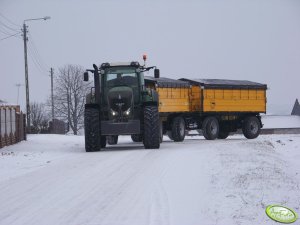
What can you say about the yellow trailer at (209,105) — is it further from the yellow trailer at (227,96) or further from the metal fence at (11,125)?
the metal fence at (11,125)

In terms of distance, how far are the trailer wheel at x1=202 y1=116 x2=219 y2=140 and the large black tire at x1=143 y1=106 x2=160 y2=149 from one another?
993 cm

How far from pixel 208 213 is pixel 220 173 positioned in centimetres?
374

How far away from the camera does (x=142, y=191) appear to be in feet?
30.6

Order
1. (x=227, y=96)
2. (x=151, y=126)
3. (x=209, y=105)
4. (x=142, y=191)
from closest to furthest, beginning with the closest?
(x=142, y=191), (x=151, y=126), (x=209, y=105), (x=227, y=96)

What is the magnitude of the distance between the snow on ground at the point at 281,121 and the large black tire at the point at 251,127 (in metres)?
54.3

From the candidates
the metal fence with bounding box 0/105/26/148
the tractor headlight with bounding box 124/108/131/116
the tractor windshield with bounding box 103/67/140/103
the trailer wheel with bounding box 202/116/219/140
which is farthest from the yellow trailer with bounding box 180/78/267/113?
the tractor headlight with bounding box 124/108/131/116

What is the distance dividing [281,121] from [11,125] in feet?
224

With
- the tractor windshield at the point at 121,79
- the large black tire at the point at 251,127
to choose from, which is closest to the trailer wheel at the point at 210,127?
the large black tire at the point at 251,127

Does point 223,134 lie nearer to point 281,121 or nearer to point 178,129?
point 178,129

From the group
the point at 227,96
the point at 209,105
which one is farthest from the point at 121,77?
the point at 227,96

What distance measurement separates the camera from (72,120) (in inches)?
3290

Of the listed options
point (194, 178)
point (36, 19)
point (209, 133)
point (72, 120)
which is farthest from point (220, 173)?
point (72, 120)

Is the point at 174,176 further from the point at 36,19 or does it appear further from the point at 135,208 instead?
the point at 36,19

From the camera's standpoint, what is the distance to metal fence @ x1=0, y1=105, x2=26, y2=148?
23316 mm
